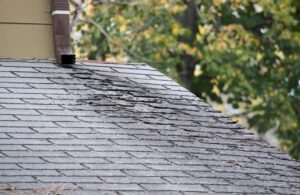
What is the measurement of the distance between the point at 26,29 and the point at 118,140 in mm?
1834

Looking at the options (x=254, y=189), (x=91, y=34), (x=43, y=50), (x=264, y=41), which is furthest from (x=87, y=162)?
(x=264, y=41)

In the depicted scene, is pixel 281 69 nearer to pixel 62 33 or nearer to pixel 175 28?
pixel 175 28

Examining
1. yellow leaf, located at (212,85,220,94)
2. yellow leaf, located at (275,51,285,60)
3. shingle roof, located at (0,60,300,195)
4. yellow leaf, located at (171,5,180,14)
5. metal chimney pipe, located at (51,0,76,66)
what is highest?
metal chimney pipe, located at (51,0,76,66)

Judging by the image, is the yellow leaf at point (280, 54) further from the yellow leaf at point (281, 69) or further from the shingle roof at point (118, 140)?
the shingle roof at point (118, 140)

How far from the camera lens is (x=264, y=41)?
2489 cm

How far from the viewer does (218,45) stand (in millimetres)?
23031

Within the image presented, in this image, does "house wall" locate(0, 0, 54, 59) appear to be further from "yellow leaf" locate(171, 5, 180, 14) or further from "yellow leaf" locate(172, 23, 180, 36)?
"yellow leaf" locate(171, 5, 180, 14)

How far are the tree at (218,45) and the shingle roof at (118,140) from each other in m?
11.7

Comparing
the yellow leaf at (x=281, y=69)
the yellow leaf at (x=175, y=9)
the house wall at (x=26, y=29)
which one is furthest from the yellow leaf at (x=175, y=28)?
the house wall at (x=26, y=29)

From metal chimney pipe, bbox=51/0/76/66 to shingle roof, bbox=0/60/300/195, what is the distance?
13 cm

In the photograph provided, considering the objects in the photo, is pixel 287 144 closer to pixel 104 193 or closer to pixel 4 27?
pixel 4 27

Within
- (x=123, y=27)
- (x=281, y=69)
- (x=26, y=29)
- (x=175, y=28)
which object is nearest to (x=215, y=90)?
(x=281, y=69)

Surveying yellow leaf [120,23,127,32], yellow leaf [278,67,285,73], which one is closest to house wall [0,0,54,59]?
yellow leaf [120,23,127,32]

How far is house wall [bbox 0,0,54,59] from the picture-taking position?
10.1 m
